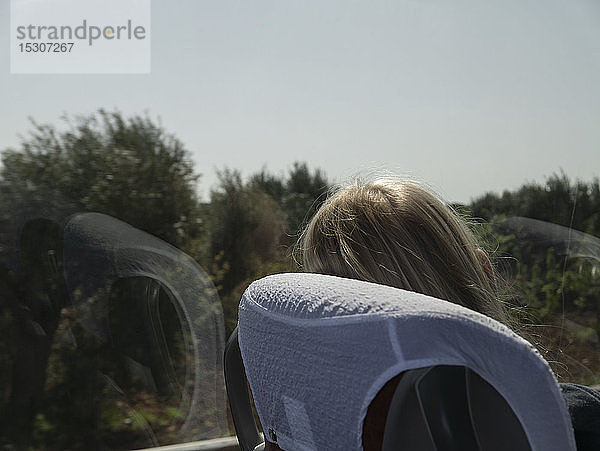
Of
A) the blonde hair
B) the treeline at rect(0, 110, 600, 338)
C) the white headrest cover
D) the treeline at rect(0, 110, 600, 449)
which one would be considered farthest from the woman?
the treeline at rect(0, 110, 600, 338)

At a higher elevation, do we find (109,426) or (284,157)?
(284,157)

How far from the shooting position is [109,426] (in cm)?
239

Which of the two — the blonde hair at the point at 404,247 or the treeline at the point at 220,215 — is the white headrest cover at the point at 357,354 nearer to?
the blonde hair at the point at 404,247

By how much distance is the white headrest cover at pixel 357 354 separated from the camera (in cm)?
46

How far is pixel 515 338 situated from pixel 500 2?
2806 mm

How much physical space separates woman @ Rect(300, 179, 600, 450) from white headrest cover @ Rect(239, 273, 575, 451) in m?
0.15

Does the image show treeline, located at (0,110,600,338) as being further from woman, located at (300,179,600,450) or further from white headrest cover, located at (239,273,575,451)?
white headrest cover, located at (239,273,575,451)

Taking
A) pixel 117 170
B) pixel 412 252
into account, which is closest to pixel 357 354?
pixel 412 252

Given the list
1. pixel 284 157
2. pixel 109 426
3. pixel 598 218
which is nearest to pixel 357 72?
pixel 284 157

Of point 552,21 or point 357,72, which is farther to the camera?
point 552,21

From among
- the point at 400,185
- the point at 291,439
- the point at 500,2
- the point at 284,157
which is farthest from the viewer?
the point at 500,2

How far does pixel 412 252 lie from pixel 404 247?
0.04ft

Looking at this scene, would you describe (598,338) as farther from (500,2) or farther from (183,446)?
(183,446)

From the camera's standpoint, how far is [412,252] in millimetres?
742
